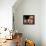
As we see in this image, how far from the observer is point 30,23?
5.38m

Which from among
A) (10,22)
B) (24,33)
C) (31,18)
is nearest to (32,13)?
(31,18)

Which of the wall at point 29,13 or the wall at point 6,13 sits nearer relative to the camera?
the wall at point 6,13

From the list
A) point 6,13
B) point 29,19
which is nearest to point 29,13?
point 29,19

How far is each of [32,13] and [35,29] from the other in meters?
0.73

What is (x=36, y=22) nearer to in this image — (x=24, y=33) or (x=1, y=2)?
(x=24, y=33)

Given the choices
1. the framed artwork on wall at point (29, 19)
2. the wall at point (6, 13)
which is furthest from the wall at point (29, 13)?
the wall at point (6, 13)

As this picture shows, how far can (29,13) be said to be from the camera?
538cm

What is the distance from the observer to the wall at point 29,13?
5.38m

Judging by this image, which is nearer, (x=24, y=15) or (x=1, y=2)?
(x=1, y=2)

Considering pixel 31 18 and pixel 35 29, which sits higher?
pixel 31 18

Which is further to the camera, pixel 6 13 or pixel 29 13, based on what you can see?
pixel 29 13

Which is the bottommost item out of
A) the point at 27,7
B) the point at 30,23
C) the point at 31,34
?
the point at 31,34

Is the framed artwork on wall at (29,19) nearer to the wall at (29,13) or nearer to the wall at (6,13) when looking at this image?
the wall at (29,13)

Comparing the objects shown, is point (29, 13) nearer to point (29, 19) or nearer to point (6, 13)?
point (29, 19)
